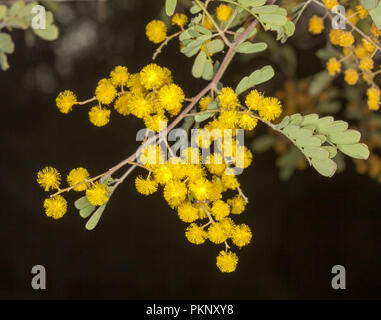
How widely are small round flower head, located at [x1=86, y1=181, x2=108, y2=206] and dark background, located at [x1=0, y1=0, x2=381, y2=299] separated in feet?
4.72

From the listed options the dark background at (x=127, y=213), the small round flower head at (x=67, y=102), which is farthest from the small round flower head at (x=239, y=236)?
the dark background at (x=127, y=213)

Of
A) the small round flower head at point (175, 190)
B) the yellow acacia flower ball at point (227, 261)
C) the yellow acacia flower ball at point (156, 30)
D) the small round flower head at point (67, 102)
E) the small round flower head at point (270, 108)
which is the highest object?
the yellow acacia flower ball at point (156, 30)

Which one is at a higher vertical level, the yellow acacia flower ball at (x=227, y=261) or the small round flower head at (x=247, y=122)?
the small round flower head at (x=247, y=122)

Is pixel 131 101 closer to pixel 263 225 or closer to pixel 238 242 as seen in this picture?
pixel 238 242

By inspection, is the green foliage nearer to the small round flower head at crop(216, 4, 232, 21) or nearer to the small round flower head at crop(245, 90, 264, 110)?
the small round flower head at crop(216, 4, 232, 21)

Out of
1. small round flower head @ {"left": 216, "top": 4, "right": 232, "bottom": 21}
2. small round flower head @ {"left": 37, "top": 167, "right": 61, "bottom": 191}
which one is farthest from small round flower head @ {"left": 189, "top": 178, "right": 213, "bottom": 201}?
small round flower head @ {"left": 216, "top": 4, "right": 232, "bottom": 21}

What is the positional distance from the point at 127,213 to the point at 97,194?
155 cm

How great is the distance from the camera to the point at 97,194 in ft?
2.60

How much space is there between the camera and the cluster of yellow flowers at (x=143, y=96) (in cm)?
78

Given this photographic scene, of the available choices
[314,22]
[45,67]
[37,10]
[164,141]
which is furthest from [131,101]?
[45,67]

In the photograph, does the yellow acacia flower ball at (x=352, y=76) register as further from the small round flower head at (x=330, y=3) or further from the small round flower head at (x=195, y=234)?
the small round flower head at (x=195, y=234)

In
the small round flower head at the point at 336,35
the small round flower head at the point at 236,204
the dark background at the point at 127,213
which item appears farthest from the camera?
the dark background at the point at 127,213

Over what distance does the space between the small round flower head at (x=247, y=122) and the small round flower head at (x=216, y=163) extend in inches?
2.3

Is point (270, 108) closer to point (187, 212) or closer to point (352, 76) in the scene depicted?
point (187, 212)
